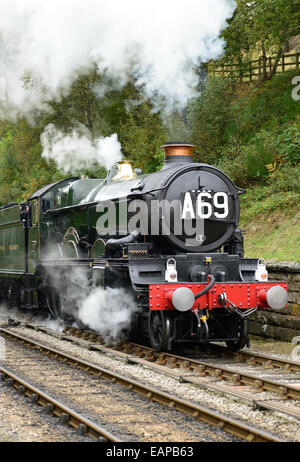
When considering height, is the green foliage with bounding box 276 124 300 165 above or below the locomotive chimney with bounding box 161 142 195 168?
above

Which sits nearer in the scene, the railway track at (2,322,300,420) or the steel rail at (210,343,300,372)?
the railway track at (2,322,300,420)

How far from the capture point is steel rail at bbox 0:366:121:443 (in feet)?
17.8

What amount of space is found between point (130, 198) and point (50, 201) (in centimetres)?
485

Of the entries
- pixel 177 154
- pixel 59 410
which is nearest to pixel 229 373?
pixel 59 410

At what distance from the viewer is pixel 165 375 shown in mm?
8336

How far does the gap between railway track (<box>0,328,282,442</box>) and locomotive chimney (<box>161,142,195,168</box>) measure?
11.3ft

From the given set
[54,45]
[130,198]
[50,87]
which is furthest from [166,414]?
[50,87]

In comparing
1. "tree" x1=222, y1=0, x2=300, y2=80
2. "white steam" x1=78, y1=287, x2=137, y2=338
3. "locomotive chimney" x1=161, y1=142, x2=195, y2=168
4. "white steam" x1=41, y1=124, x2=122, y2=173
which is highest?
"tree" x1=222, y1=0, x2=300, y2=80

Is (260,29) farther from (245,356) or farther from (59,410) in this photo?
(59,410)

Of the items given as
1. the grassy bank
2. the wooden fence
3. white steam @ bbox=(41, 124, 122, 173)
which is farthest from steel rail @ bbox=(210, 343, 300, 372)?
the wooden fence

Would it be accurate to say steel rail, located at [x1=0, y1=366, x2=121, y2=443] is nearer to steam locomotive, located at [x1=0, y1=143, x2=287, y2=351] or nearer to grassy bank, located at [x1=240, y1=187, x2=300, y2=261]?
steam locomotive, located at [x1=0, y1=143, x2=287, y2=351]

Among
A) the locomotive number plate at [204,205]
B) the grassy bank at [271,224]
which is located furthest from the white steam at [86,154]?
the locomotive number plate at [204,205]

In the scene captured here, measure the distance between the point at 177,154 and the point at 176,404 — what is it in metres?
5.02

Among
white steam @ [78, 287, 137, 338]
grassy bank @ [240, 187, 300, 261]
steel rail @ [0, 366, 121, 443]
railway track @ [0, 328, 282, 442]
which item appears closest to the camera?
railway track @ [0, 328, 282, 442]
